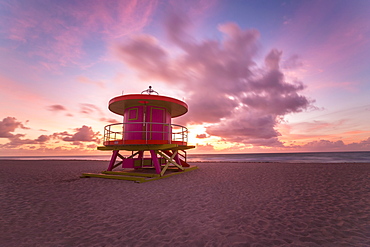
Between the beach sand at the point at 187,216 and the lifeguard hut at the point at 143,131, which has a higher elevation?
the lifeguard hut at the point at 143,131

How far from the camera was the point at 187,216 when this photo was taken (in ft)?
16.9

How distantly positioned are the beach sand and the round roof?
17.6ft

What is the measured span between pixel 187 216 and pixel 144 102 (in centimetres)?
797

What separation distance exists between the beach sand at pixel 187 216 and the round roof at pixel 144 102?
5.36 m

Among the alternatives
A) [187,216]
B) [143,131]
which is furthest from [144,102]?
[187,216]

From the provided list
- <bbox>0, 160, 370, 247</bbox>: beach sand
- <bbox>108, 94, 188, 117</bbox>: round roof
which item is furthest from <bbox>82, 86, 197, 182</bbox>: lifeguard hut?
<bbox>0, 160, 370, 247</bbox>: beach sand

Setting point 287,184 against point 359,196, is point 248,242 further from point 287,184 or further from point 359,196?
point 287,184

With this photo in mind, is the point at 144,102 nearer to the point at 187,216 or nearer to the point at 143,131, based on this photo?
the point at 143,131

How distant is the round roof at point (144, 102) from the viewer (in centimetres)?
1108

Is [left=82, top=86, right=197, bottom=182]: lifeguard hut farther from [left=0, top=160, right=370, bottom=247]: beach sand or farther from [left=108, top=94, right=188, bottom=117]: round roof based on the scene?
[left=0, top=160, right=370, bottom=247]: beach sand

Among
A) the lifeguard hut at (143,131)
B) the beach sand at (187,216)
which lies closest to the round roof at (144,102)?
the lifeguard hut at (143,131)

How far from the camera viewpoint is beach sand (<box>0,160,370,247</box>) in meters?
3.92

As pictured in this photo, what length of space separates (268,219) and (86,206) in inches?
225

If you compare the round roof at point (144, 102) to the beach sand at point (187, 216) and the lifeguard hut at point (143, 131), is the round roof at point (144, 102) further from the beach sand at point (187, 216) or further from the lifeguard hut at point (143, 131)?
the beach sand at point (187, 216)
